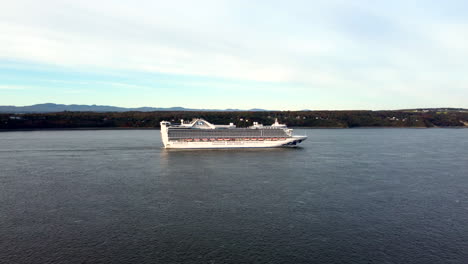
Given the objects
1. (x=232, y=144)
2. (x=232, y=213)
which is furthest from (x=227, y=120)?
(x=232, y=213)

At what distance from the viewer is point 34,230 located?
25.8 meters

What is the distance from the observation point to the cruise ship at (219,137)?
248 feet

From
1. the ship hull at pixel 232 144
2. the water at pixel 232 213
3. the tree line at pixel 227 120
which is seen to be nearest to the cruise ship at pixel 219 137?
the ship hull at pixel 232 144

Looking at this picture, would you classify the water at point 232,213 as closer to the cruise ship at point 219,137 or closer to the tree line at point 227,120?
the cruise ship at point 219,137

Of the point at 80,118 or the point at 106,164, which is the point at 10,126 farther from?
the point at 106,164

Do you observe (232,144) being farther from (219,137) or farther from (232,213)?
(232,213)

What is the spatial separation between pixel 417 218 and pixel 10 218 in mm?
34009

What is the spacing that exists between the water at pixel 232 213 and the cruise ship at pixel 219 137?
70.9 ft

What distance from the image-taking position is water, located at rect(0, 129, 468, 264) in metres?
22.7

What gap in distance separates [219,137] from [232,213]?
1884 inches

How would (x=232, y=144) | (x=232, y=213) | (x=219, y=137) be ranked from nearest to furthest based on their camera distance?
(x=232, y=213)
(x=219, y=137)
(x=232, y=144)

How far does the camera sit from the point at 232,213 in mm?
30062

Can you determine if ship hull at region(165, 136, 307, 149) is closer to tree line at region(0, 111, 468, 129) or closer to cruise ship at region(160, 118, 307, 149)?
cruise ship at region(160, 118, 307, 149)

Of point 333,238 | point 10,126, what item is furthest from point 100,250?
point 10,126
